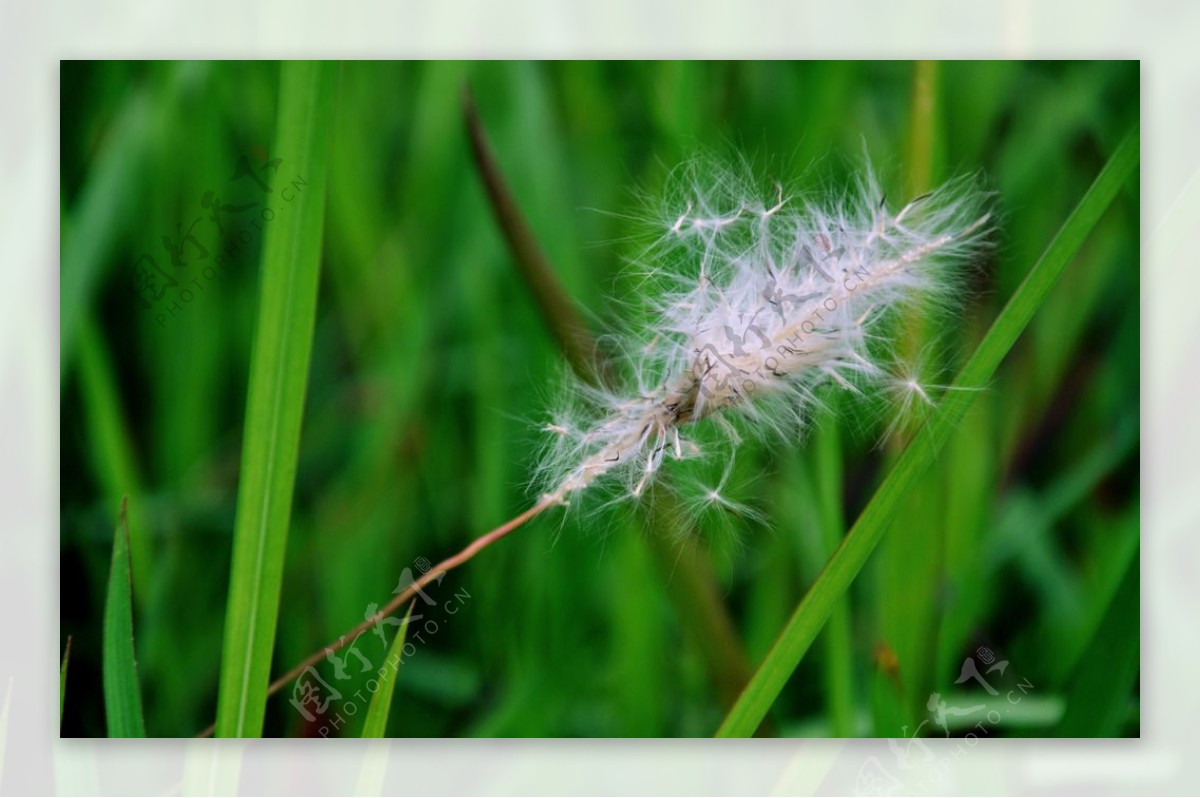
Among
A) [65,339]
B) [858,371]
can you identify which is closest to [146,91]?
[65,339]

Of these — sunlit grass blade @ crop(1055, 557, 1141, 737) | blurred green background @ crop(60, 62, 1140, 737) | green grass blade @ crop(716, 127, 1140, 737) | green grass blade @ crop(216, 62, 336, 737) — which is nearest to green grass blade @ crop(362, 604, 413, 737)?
blurred green background @ crop(60, 62, 1140, 737)

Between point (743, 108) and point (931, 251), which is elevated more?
point (743, 108)

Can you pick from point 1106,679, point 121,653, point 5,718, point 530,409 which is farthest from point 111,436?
point 1106,679


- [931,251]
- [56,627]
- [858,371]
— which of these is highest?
[931,251]

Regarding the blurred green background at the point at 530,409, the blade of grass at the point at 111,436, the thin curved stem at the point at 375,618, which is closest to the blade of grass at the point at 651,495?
the blurred green background at the point at 530,409

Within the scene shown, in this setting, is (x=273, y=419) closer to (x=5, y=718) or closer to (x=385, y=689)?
(x=385, y=689)

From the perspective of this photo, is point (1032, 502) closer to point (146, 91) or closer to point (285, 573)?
point (285, 573)
